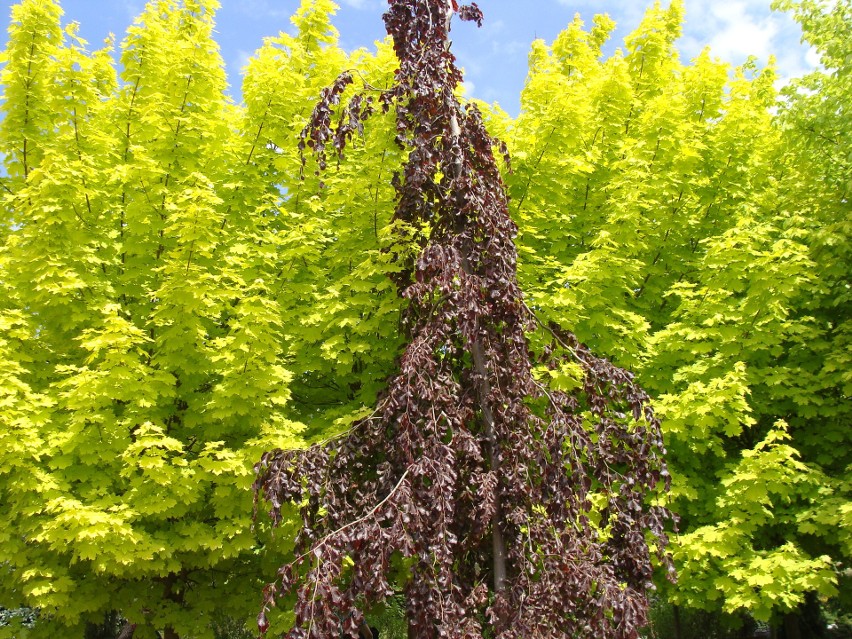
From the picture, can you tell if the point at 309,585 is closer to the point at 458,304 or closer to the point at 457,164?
the point at 458,304

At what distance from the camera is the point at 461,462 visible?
12.9 ft

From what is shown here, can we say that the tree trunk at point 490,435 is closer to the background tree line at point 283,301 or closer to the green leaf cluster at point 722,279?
the background tree line at point 283,301

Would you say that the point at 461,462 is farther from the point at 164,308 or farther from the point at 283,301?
the point at 283,301

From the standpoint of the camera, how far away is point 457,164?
4.07 m

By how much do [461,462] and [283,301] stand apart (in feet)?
14.8

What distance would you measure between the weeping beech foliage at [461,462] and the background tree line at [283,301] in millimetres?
2506

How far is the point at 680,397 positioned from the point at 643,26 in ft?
24.3

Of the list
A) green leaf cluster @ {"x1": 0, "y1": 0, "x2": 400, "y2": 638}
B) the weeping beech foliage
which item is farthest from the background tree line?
the weeping beech foliage

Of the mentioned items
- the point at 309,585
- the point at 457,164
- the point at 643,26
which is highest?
the point at 643,26

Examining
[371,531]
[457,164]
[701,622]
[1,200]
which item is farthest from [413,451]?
[701,622]

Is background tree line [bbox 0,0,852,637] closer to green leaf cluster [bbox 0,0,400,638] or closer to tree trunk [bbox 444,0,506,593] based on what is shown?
green leaf cluster [bbox 0,0,400,638]

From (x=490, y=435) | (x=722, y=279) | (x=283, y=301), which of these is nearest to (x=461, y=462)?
(x=490, y=435)

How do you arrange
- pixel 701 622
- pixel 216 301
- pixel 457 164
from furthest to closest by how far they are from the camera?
pixel 701 622
pixel 216 301
pixel 457 164

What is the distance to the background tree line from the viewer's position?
653cm
